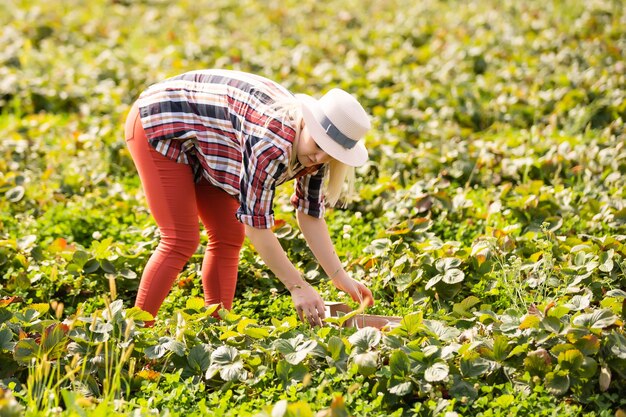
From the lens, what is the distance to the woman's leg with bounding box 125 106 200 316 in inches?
119

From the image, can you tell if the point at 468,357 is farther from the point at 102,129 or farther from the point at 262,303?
the point at 102,129

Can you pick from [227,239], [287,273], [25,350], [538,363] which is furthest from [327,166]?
[25,350]

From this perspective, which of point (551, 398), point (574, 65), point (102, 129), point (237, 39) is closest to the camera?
point (551, 398)

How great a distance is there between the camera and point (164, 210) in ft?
10.0

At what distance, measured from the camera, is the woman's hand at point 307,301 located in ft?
9.27

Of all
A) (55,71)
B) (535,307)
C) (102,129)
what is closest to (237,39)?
(55,71)

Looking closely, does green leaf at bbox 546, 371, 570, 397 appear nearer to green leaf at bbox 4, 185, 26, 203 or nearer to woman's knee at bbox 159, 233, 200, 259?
woman's knee at bbox 159, 233, 200, 259

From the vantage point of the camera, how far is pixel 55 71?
6.55 m

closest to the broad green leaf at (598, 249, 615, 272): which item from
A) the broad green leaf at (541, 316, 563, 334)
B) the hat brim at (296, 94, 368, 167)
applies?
the broad green leaf at (541, 316, 563, 334)

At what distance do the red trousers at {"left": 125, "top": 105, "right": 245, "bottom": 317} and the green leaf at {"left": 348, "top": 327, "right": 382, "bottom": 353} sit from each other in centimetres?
77

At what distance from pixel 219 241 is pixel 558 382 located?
145 centimetres

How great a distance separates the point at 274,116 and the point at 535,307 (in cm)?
122

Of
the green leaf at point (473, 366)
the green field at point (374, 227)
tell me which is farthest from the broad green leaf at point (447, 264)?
the green leaf at point (473, 366)

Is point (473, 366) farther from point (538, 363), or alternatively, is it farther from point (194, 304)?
point (194, 304)
